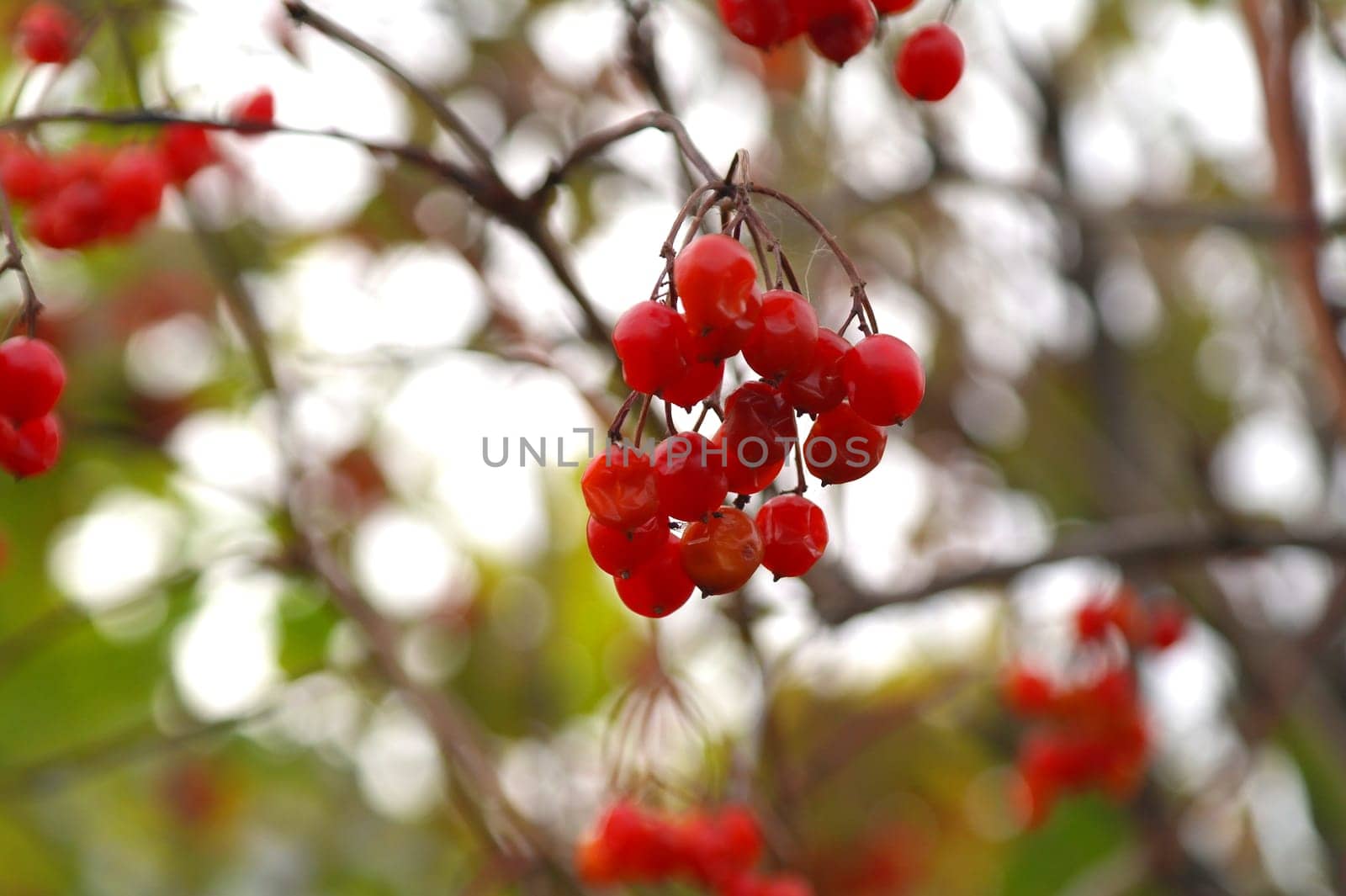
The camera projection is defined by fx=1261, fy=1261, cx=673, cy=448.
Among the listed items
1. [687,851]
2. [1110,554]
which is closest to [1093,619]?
[1110,554]

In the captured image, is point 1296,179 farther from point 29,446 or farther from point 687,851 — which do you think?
point 29,446

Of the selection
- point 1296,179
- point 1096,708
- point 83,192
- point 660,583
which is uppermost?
point 83,192

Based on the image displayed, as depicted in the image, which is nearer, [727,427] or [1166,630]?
[727,427]

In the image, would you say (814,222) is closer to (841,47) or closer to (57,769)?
(841,47)

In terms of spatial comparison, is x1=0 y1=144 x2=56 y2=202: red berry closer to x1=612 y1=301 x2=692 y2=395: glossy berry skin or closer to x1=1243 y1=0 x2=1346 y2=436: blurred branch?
x1=612 y1=301 x2=692 y2=395: glossy berry skin

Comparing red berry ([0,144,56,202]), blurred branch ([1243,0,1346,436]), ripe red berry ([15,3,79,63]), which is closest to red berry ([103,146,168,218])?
red berry ([0,144,56,202])

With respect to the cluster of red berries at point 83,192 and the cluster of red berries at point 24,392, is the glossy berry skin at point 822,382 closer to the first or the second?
the cluster of red berries at point 24,392

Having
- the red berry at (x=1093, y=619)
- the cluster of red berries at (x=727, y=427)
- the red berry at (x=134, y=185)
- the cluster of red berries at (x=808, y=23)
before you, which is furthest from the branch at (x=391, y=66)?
the red berry at (x=1093, y=619)
